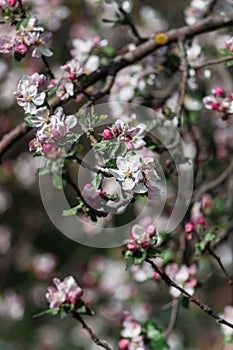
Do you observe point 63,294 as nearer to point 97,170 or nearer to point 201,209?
point 97,170

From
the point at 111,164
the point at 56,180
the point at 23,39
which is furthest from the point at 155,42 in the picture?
the point at 111,164

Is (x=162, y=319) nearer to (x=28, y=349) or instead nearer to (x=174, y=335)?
(x=174, y=335)

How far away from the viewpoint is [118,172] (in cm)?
117

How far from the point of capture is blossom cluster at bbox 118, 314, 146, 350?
161 cm

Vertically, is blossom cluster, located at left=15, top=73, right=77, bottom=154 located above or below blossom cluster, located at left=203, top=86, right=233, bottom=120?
above

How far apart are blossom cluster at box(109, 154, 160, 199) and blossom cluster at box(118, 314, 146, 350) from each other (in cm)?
53

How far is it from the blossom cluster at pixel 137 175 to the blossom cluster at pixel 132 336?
0.53 m

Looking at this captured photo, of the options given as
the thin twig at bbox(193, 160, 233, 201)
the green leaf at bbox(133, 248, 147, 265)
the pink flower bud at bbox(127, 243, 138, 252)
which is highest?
the pink flower bud at bbox(127, 243, 138, 252)

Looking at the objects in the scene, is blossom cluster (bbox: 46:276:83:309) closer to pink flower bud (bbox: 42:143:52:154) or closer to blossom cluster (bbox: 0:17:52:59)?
pink flower bud (bbox: 42:143:52:154)

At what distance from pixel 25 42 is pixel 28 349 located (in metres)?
2.08

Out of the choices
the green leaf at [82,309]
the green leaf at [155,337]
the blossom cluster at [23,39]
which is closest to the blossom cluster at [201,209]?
the green leaf at [155,337]

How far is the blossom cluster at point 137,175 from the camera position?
1167 mm

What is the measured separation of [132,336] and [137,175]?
590 millimetres

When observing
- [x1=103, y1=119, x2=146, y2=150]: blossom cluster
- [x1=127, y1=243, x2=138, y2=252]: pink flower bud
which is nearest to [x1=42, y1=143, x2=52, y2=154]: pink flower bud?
[x1=103, y1=119, x2=146, y2=150]: blossom cluster
